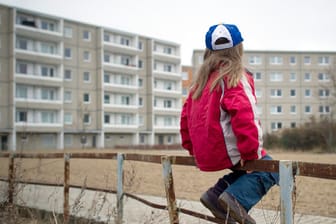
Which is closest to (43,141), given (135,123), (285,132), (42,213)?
(135,123)

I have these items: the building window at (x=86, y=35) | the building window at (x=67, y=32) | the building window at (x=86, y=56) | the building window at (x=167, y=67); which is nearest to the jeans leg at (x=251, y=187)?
the building window at (x=67, y=32)

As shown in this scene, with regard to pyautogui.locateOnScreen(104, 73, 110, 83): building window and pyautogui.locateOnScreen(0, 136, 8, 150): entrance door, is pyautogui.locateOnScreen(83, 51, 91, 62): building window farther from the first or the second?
pyautogui.locateOnScreen(0, 136, 8, 150): entrance door

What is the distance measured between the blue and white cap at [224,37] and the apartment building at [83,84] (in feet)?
138

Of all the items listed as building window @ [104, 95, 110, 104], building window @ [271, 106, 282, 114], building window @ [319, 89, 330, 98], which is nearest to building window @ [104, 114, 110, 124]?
building window @ [104, 95, 110, 104]

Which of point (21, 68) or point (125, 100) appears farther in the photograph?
point (125, 100)

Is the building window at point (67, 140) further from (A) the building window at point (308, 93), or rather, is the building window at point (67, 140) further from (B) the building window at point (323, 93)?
(B) the building window at point (323, 93)

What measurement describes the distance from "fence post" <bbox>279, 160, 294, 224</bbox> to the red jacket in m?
0.20

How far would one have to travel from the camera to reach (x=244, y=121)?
8.37 ft

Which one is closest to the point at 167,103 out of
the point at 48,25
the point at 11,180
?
the point at 48,25

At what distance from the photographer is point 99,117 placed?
187ft

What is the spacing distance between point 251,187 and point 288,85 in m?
71.3

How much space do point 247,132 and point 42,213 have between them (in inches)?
183

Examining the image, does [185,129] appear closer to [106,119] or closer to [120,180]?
[120,180]

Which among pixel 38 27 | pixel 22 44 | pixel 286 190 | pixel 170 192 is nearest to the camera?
pixel 286 190
